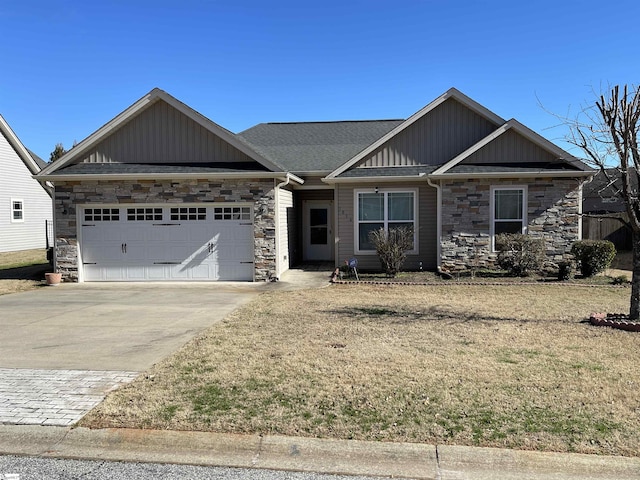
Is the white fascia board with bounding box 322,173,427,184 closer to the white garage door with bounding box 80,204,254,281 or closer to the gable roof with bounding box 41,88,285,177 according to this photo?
the gable roof with bounding box 41,88,285,177

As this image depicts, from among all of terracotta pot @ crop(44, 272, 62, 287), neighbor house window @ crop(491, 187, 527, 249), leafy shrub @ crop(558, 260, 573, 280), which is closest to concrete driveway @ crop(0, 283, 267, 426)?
terracotta pot @ crop(44, 272, 62, 287)

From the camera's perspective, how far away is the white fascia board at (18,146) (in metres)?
23.5

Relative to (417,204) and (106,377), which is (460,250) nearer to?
(417,204)

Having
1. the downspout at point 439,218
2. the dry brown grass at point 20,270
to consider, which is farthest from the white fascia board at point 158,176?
the downspout at point 439,218

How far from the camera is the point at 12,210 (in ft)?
80.1

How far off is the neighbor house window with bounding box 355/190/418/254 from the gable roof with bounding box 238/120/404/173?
2.05 m

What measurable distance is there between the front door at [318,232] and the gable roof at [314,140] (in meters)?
1.73

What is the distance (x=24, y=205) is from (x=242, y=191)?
58.3ft

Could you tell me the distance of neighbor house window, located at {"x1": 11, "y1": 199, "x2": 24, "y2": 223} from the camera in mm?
24450

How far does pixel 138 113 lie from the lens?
45.0 feet

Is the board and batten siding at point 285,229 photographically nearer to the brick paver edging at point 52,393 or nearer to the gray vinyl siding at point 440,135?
the gray vinyl siding at point 440,135

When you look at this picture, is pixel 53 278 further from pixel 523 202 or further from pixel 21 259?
pixel 523 202

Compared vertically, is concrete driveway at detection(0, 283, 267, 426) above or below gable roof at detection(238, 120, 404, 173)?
below

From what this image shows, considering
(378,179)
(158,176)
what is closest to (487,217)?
(378,179)
